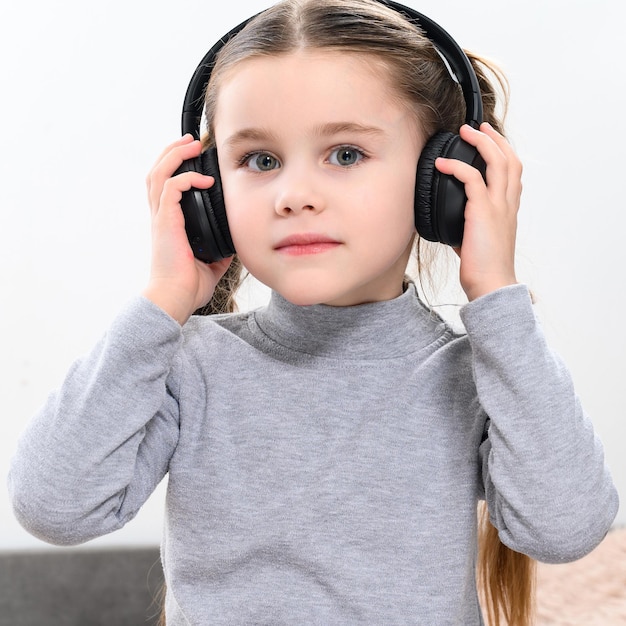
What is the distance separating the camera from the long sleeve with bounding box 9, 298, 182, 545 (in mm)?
902

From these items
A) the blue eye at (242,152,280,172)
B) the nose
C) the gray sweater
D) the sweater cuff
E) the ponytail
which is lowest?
the ponytail

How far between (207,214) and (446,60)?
32 centimetres

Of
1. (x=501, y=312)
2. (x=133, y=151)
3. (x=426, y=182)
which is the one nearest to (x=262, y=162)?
(x=426, y=182)

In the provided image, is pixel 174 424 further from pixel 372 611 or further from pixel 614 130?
pixel 614 130

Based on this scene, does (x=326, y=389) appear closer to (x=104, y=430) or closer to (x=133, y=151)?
(x=104, y=430)

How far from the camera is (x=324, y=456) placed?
1.00 meters

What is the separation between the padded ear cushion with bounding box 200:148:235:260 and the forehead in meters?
0.05

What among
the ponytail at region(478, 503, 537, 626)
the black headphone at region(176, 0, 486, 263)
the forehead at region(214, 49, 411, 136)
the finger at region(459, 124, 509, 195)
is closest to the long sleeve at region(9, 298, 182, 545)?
the black headphone at region(176, 0, 486, 263)

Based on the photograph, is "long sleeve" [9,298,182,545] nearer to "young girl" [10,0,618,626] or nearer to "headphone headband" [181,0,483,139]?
"young girl" [10,0,618,626]

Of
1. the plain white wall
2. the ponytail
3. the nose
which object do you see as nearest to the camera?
the nose

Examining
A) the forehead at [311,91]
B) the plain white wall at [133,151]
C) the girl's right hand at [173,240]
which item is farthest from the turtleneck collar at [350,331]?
the plain white wall at [133,151]

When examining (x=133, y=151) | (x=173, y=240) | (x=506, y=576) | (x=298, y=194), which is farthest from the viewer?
(x=133, y=151)

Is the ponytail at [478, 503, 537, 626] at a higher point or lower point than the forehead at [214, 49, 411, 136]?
lower

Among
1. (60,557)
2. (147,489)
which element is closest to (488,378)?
(147,489)
